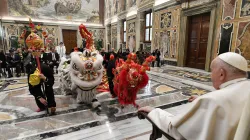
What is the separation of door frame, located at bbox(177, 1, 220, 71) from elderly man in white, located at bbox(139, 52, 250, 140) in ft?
22.6

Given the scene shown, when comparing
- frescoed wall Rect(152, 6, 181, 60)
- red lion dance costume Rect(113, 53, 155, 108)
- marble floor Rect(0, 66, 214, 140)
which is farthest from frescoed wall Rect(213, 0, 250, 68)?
red lion dance costume Rect(113, 53, 155, 108)

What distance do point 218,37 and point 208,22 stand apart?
121 cm

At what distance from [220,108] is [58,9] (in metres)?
19.0

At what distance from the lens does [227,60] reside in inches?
38.8

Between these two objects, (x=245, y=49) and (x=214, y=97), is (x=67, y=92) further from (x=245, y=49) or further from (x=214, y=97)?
(x=245, y=49)

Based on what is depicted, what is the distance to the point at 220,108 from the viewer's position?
2.84ft

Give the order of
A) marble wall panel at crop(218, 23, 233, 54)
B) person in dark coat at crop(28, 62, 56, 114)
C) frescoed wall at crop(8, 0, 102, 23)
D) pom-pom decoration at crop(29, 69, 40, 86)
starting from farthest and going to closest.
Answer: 1. frescoed wall at crop(8, 0, 102, 23)
2. marble wall panel at crop(218, 23, 233, 54)
3. person in dark coat at crop(28, 62, 56, 114)
4. pom-pom decoration at crop(29, 69, 40, 86)

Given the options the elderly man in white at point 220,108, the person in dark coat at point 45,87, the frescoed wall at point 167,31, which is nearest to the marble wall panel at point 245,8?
the frescoed wall at point 167,31

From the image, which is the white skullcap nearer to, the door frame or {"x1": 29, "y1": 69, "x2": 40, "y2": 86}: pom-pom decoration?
{"x1": 29, "y1": 69, "x2": 40, "y2": 86}: pom-pom decoration

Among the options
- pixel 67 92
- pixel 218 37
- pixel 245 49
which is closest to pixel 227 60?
pixel 67 92

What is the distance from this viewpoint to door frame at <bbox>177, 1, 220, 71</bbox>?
21.9 ft

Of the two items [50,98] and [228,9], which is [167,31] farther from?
[50,98]

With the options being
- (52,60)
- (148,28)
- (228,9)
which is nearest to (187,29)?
(228,9)

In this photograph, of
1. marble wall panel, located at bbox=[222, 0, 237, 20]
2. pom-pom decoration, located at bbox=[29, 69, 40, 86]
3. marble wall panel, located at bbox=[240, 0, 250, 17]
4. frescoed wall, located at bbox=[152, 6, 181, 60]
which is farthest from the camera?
frescoed wall, located at bbox=[152, 6, 181, 60]
